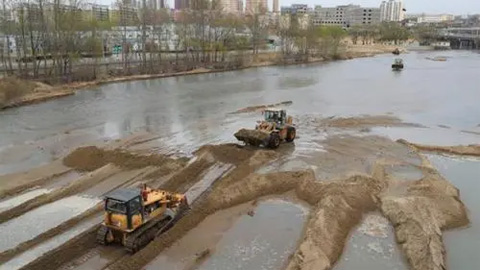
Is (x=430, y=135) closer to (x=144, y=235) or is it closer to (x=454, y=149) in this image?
(x=454, y=149)

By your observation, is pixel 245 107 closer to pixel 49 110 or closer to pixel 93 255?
pixel 49 110

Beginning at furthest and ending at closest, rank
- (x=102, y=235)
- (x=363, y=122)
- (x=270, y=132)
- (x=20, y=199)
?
(x=363, y=122) < (x=270, y=132) < (x=20, y=199) < (x=102, y=235)

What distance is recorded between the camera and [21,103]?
40.5 metres

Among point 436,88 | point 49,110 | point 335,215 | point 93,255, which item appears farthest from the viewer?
point 436,88

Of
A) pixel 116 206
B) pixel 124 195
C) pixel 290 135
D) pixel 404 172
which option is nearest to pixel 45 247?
pixel 116 206

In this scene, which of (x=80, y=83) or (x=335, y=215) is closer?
(x=335, y=215)

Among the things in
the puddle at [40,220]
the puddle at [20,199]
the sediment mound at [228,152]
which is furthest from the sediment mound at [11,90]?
the puddle at [40,220]

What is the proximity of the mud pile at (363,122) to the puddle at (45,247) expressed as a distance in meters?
21.3

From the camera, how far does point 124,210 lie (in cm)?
1380

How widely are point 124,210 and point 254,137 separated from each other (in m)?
12.4

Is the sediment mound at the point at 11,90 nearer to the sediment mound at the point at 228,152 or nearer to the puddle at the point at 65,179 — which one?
the puddle at the point at 65,179

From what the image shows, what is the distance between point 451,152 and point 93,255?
2116 centimetres

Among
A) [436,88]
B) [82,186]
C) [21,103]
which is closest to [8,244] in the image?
[82,186]

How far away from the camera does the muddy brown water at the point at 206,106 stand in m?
29.2
